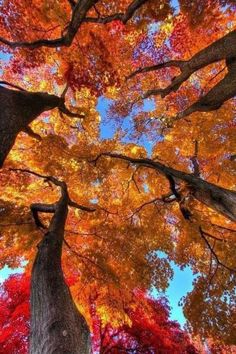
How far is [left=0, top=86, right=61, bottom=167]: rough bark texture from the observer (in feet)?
15.6

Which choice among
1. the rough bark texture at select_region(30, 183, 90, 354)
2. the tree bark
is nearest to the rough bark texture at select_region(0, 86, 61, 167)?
the tree bark

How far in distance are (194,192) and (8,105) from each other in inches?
188

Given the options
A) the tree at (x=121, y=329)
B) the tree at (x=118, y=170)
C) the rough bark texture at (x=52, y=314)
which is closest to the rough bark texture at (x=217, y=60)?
the tree at (x=118, y=170)

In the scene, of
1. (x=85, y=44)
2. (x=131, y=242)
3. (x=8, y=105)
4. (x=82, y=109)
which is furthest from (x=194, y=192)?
(x=85, y=44)

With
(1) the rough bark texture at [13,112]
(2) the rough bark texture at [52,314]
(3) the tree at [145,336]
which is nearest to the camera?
Answer: (2) the rough bark texture at [52,314]

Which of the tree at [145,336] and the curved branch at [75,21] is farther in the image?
the tree at [145,336]

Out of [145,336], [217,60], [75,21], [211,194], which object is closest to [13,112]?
[75,21]

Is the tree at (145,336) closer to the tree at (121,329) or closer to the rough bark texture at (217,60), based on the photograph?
the tree at (121,329)

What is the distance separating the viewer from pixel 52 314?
3430 mm

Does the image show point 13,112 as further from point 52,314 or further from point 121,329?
point 121,329

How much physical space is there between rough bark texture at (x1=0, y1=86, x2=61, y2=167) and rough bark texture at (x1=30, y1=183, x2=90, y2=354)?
66.1 inches

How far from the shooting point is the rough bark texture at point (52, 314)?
3.09 meters

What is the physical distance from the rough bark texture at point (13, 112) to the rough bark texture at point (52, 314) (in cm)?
168

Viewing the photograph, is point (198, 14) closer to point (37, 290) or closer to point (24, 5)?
point (24, 5)
